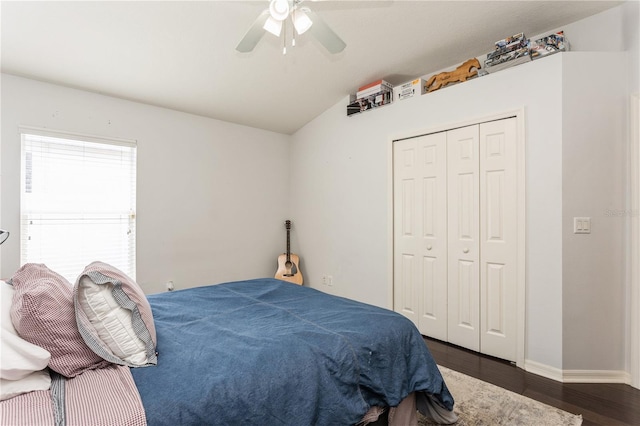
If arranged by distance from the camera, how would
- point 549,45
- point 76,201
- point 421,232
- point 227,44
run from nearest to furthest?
1. point 549,45
2. point 227,44
3. point 76,201
4. point 421,232

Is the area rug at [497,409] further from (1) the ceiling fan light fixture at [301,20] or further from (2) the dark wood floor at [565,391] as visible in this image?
(1) the ceiling fan light fixture at [301,20]

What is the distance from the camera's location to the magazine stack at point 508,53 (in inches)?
100

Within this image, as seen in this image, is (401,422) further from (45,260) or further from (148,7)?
(45,260)

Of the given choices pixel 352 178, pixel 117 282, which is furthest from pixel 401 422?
pixel 352 178

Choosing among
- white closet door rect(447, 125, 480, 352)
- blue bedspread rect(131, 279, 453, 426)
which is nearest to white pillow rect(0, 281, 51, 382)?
blue bedspread rect(131, 279, 453, 426)

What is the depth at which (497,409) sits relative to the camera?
1.98 meters

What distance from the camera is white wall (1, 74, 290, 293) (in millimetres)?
2828

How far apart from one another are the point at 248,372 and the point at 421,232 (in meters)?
2.46

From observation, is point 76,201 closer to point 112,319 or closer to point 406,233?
point 112,319

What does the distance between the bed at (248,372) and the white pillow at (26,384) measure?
0.02 metres

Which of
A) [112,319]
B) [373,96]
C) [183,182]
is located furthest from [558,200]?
[183,182]

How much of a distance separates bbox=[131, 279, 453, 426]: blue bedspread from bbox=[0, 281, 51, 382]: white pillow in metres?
0.29

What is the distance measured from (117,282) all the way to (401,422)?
1482mm

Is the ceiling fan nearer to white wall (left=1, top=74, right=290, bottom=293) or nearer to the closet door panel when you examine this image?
the closet door panel
